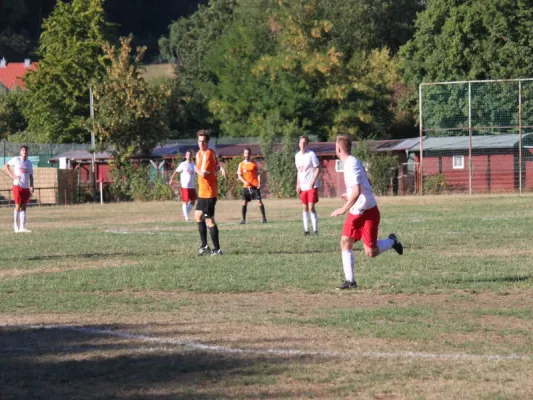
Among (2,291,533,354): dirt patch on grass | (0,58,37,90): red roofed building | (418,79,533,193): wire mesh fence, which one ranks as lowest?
(2,291,533,354): dirt patch on grass

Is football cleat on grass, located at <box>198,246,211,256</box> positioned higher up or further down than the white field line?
higher up

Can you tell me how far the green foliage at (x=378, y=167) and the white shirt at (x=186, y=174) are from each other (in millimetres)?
22551

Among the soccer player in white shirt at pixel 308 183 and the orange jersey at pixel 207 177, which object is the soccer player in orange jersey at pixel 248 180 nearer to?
the soccer player in white shirt at pixel 308 183

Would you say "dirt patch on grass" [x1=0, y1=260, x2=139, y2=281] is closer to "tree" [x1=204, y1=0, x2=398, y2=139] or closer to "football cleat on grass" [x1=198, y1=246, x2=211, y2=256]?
"football cleat on grass" [x1=198, y1=246, x2=211, y2=256]

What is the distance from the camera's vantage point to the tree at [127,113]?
59969mm

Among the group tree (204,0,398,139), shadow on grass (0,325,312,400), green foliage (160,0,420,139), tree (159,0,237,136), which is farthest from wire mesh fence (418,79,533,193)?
shadow on grass (0,325,312,400)

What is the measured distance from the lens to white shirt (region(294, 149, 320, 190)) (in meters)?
22.1

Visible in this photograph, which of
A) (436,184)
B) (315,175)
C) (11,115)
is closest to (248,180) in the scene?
(315,175)

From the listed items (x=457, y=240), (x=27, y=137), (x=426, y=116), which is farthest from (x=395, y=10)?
(x=457, y=240)

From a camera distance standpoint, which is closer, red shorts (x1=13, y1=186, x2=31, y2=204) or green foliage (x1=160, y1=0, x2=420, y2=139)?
red shorts (x1=13, y1=186, x2=31, y2=204)

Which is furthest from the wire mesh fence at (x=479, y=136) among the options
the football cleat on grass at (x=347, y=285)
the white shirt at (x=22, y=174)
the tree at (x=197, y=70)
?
the football cleat on grass at (x=347, y=285)

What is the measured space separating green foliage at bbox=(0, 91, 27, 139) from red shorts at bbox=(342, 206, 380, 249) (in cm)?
8024

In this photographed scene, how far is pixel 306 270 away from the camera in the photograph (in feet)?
48.6

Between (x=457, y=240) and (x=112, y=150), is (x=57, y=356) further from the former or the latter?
(x=112, y=150)
